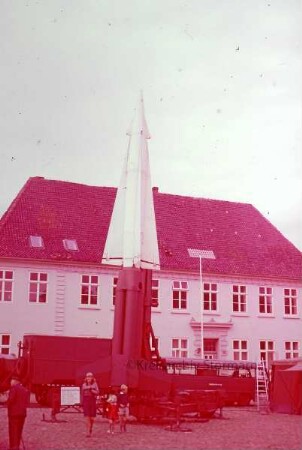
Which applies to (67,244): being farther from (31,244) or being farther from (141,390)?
(141,390)

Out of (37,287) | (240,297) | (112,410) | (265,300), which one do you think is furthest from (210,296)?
(112,410)

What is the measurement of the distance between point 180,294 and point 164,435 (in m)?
22.3

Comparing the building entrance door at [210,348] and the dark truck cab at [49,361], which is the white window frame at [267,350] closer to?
the building entrance door at [210,348]

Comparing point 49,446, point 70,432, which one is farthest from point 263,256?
point 49,446

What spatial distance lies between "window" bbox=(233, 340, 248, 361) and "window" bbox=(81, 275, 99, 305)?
8.20 m

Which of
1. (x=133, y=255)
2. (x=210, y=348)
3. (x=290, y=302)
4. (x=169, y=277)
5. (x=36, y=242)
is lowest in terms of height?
(x=210, y=348)

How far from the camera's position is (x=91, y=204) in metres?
39.2

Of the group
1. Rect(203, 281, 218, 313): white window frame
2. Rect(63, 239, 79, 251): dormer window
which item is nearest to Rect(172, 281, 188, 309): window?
Rect(203, 281, 218, 313): white window frame

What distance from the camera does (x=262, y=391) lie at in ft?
89.6

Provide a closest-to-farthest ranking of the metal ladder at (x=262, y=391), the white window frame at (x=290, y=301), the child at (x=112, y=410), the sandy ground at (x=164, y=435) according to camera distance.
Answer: the sandy ground at (x=164, y=435)
the child at (x=112, y=410)
the metal ladder at (x=262, y=391)
the white window frame at (x=290, y=301)

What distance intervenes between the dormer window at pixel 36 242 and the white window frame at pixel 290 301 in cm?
1432

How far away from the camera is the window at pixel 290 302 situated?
130 ft

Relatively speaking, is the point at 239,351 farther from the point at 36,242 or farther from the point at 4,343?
the point at 4,343

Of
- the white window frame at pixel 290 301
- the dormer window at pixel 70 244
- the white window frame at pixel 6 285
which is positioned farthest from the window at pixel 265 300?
the white window frame at pixel 6 285
